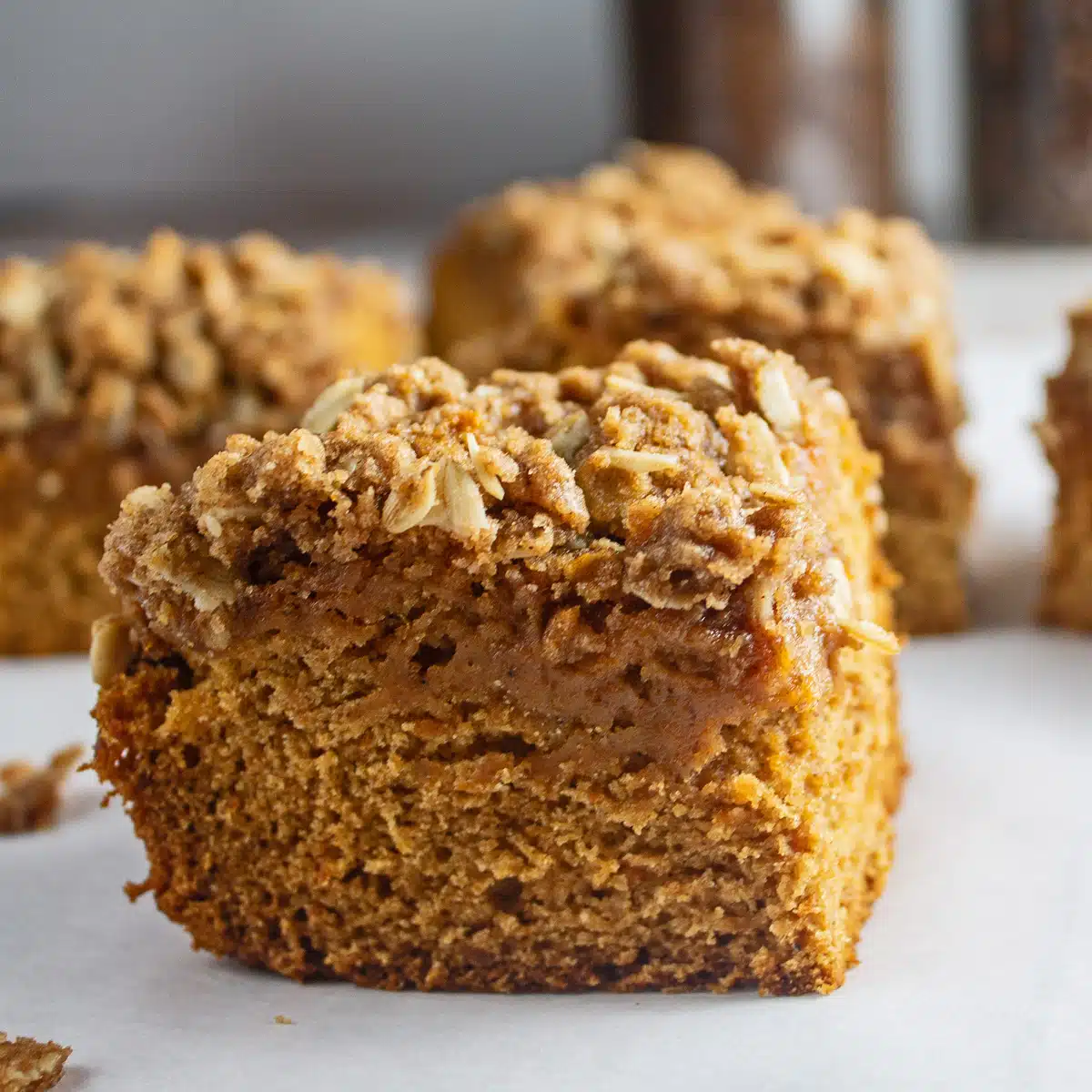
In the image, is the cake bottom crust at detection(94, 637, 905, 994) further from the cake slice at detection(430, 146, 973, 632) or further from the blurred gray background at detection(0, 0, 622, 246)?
the blurred gray background at detection(0, 0, 622, 246)

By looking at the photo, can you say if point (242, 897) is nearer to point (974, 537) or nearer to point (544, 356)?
point (544, 356)

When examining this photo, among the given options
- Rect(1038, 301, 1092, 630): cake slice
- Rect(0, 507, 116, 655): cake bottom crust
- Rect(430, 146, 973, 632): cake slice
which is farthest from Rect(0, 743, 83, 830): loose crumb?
Rect(1038, 301, 1092, 630): cake slice

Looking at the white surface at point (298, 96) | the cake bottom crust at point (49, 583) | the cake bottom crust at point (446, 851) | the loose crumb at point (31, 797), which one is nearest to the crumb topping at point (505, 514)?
the cake bottom crust at point (446, 851)

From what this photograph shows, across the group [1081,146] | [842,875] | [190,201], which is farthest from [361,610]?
[190,201]

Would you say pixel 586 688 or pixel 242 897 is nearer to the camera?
pixel 586 688

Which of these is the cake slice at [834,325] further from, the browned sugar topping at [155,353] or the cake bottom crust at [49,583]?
the cake bottom crust at [49,583]
